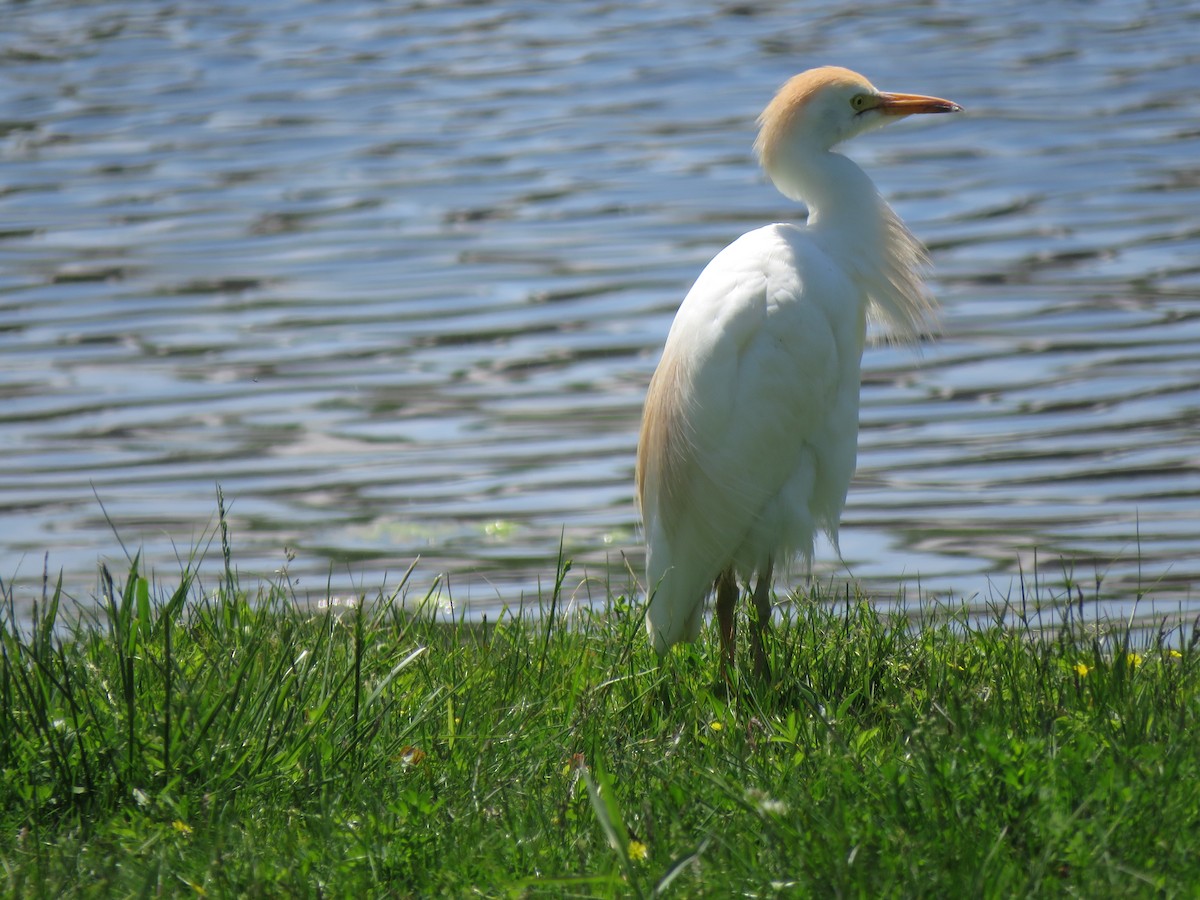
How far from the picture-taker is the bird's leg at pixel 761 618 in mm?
3941

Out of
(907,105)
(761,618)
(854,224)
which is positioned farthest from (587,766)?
(907,105)

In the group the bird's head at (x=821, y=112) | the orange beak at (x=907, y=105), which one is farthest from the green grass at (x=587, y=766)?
the orange beak at (x=907, y=105)

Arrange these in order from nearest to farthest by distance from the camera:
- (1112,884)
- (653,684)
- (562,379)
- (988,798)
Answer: (1112,884)
(988,798)
(653,684)
(562,379)

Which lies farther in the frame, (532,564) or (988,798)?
(532,564)

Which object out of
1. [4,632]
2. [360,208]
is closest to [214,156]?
[360,208]

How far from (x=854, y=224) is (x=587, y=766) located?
217cm

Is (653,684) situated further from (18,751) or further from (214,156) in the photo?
(214,156)

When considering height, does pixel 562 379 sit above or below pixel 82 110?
below

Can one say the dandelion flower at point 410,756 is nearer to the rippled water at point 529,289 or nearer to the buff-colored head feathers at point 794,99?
the rippled water at point 529,289

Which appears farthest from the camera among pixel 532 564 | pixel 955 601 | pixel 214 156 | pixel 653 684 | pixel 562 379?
pixel 214 156

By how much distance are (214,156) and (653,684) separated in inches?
419

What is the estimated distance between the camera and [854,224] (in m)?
4.85

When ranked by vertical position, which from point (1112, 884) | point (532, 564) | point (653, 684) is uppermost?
point (1112, 884)

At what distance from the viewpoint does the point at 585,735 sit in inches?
139
